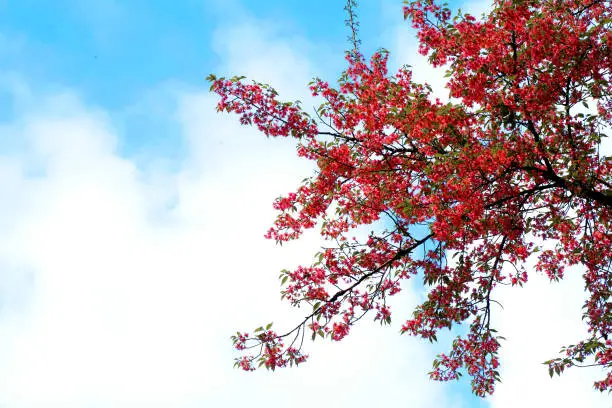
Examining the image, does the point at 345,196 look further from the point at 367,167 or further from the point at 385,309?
the point at 385,309

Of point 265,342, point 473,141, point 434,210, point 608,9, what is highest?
point 608,9

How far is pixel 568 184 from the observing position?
22.4 ft

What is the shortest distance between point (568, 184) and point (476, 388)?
3986 mm

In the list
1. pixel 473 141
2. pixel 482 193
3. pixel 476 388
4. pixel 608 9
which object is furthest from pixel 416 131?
pixel 476 388

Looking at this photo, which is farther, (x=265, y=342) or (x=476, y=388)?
(x=476, y=388)

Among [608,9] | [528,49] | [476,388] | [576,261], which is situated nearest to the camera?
[528,49]

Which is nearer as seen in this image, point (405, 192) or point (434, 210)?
point (434, 210)

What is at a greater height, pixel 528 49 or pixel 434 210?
pixel 528 49

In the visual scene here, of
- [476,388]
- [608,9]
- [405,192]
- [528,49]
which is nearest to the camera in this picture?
[528,49]

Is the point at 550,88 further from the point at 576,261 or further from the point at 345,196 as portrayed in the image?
the point at 576,261

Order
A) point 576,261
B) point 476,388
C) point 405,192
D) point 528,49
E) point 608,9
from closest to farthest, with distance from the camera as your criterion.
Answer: point 528,49
point 608,9
point 405,192
point 476,388
point 576,261

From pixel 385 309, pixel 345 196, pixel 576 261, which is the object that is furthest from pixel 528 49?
pixel 576 261

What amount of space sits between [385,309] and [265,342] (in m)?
1.91

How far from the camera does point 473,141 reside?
22.4 ft
